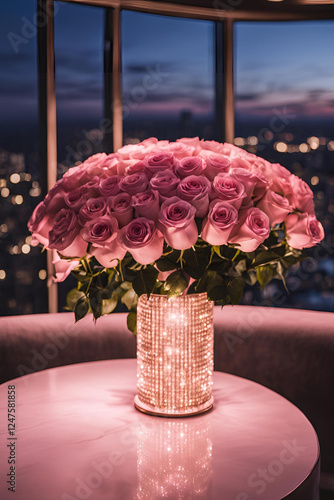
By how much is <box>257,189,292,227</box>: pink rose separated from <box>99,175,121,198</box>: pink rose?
29 cm

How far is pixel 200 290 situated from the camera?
1093 mm

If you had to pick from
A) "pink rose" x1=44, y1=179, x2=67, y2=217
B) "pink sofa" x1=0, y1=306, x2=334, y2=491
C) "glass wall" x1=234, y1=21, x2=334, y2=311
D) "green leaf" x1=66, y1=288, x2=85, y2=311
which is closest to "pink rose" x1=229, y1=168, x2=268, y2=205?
"pink rose" x1=44, y1=179, x2=67, y2=217

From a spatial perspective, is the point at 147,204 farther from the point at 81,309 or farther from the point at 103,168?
the point at 81,309

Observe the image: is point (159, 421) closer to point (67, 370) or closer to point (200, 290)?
point (200, 290)

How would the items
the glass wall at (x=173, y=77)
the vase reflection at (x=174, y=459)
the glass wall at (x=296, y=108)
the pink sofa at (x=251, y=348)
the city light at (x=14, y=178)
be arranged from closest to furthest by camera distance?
the vase reflection at (x=174, y=459)
the pink sofa at (x=251, y=348)
the city light at (x=14, y=178)
the glass wall at (x=173, y=77)
the glass wall at (x=296, y=108)

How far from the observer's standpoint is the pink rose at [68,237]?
3.29ft

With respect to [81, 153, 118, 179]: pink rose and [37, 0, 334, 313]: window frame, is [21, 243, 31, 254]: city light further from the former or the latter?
[81, 153, 118, 179]: pink rose

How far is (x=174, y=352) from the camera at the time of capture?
1125 mm

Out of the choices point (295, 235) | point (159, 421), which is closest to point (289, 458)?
point (159, 421)

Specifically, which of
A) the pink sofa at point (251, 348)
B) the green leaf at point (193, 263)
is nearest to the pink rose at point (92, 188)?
the green leaf at point (193, 263)

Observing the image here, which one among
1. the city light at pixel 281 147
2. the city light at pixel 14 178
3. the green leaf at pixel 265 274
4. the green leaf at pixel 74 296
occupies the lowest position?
the green leaf at pixel 74 296

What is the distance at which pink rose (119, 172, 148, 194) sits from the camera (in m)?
0.99

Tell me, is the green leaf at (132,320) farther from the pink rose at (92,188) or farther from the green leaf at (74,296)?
the pink rose at (92,188)

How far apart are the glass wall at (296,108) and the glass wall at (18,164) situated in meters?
1.10
